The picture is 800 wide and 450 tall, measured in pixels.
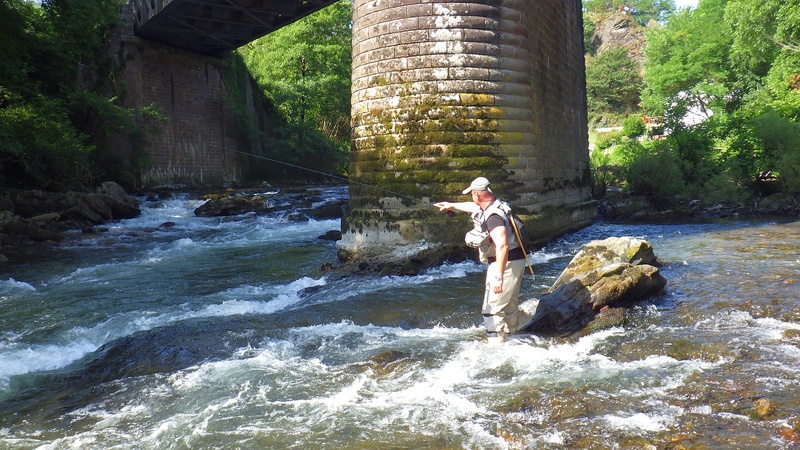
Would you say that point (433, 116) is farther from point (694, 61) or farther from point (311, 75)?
point (694, 61)

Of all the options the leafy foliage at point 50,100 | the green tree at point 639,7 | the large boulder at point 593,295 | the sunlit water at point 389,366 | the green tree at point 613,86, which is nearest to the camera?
the sunlit water at point 389,366

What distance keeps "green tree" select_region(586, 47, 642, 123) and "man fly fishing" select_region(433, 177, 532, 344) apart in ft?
A: 196

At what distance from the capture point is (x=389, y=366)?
17.5 ft

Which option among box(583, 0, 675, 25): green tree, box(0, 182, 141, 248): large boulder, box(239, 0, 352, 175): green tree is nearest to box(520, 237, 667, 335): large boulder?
box(0, 182, 141, 248): large boulder

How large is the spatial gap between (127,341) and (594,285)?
520cm

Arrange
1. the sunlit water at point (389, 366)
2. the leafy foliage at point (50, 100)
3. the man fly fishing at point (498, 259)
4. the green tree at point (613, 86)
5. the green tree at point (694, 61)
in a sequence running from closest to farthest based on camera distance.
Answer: the sunlit water at point (389, 366) < the man fly fishing at point (498, 259) < the leafy foliage at point (50, 100) < the green tree at point (694, 61) < the green tree at point (613, 86)

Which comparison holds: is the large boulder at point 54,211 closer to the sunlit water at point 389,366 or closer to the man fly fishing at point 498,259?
the sunlit water at point 389,366

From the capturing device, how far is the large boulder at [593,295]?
6184mm

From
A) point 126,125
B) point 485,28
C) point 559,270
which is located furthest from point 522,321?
point 126,125

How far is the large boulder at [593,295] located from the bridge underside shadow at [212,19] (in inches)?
721

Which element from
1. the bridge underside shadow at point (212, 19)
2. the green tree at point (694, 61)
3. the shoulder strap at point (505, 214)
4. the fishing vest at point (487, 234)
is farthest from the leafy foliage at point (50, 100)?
the green tree at point (694, 61)

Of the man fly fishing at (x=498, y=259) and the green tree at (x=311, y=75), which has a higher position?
the green tree at (x=311, y=75)

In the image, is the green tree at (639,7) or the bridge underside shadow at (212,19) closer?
the bridge underside shadow at (212,19)

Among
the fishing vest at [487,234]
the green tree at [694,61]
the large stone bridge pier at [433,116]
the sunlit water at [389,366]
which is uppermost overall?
the green tree at [694,61]
